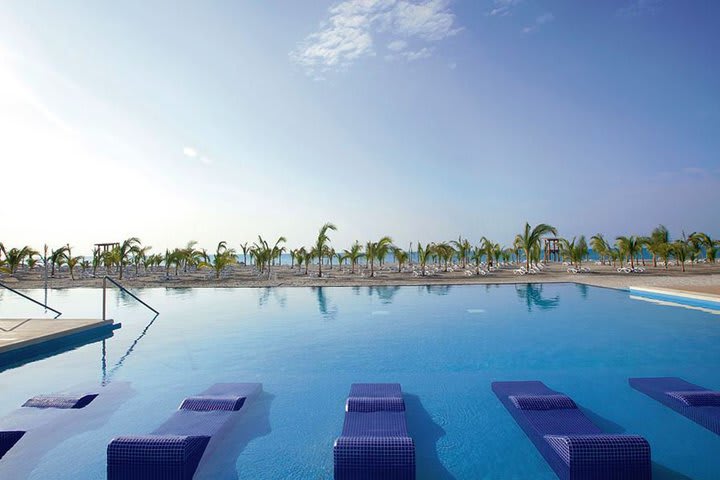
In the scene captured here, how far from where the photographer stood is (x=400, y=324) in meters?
10.6

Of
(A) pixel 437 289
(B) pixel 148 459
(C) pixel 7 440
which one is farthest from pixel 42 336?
(A) pixel 437 289

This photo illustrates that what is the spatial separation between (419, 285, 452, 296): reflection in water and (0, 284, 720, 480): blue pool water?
2.75m

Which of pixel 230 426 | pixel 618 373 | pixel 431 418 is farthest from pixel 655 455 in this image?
pixel 230 426

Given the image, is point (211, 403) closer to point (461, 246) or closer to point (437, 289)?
point (437, 289)

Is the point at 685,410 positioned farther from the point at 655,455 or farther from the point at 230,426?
the point at 230,426

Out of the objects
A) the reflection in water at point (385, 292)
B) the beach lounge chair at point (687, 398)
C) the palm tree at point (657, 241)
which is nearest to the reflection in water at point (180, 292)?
the reflection in water at point (385, 292)

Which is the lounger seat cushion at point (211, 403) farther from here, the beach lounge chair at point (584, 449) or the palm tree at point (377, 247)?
the palm tree at point (377, 247)

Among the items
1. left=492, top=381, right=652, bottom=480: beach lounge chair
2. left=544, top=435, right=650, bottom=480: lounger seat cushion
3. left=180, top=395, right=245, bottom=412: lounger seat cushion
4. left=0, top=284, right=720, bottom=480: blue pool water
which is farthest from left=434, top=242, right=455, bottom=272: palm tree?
left=544, top=435, right=650, bottom=480: lounger seat cushion

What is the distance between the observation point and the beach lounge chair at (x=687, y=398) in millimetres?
4434

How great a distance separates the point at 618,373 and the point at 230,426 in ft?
20.9

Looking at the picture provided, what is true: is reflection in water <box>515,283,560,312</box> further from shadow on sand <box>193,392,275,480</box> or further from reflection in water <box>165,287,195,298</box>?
reflection in water <box>165,287,195,298</box>

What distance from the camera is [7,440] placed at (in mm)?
4156

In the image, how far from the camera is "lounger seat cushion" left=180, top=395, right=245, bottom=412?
4.79m

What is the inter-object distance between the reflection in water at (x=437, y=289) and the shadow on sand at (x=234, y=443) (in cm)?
1218
